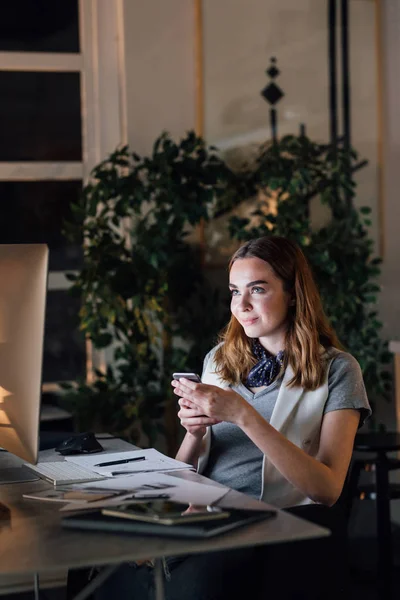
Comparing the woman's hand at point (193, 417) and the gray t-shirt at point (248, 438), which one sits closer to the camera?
the woman's hand at point (193, 417)

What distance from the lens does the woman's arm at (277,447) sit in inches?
82.2

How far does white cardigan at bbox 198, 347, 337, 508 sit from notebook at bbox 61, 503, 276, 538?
551 millimetres

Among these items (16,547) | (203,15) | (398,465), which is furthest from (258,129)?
(16,547)

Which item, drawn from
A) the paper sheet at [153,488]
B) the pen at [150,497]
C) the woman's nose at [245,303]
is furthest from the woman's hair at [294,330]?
the pen at [150,497]

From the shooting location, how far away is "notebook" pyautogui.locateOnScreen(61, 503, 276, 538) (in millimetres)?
1587

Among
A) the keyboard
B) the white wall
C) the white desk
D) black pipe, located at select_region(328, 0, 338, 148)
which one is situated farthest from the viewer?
black pipe, located at select_region(328, 0, 338, 148)

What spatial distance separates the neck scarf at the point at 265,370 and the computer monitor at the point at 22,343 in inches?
27.4

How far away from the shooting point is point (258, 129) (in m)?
4.27

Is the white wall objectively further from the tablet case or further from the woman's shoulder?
the tablet case

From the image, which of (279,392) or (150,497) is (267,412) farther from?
(150,497)

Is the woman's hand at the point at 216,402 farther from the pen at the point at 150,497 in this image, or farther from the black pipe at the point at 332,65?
the black pipe at the point at 332,65

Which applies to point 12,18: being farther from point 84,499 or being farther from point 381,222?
point 84,499

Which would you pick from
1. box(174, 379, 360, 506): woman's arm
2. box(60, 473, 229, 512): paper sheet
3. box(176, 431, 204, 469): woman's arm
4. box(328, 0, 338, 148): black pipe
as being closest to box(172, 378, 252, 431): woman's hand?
box(174, 379, 360, 506): woman's arm

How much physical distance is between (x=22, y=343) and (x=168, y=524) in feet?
1.82
